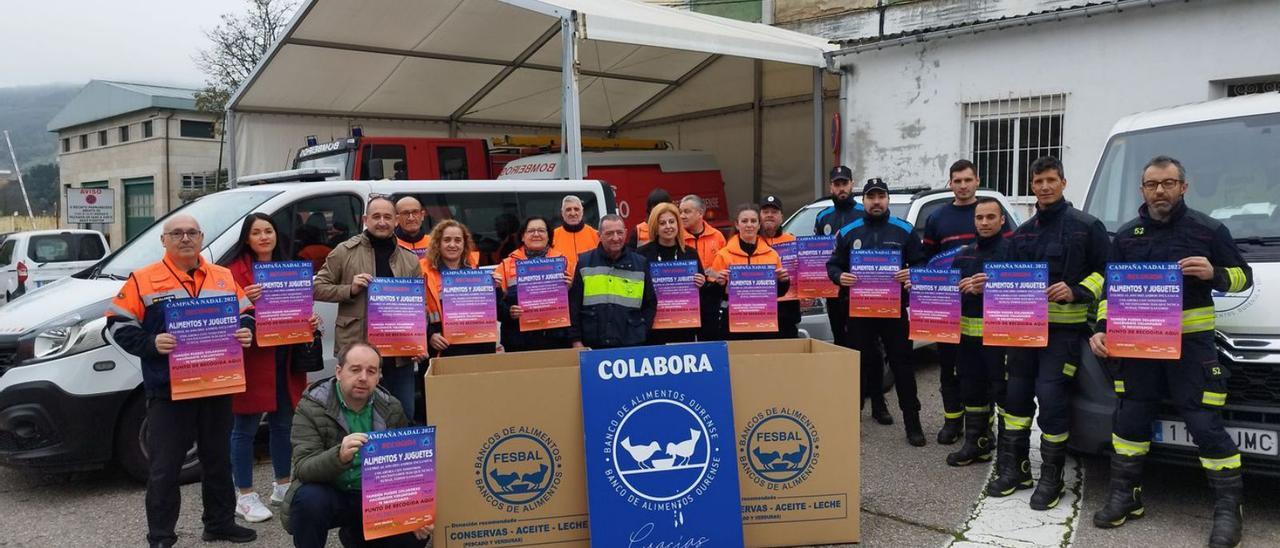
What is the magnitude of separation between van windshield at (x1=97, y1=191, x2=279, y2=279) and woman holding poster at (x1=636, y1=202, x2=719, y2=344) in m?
2.44

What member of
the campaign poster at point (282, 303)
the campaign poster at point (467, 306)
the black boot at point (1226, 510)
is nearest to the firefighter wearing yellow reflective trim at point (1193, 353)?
the black boot at point (1226, 510)

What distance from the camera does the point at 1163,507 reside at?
470cm

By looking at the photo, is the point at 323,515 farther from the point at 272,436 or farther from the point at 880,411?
the point at 880,411

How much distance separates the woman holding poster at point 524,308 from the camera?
5.27m

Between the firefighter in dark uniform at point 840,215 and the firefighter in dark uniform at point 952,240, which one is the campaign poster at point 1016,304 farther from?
the firefighter in dark uniform at point 840,215

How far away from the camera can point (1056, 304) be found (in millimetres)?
4680

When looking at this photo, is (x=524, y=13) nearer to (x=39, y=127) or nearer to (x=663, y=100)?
(x=663, y=100)

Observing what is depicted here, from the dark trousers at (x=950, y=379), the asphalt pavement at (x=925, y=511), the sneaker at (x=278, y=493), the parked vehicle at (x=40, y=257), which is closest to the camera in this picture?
the asphalt pavement at (x=925, y=511)

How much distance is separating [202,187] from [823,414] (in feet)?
109

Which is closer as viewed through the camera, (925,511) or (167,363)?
(167,363)

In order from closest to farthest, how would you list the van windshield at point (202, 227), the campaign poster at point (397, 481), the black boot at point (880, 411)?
1. the campaign poster at point (397, 481)
2. the van windshield at point (202, 227)
3. the black boot at point (880, 411)

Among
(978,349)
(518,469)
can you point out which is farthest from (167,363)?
(978,349)

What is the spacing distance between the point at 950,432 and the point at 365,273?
3831 mm

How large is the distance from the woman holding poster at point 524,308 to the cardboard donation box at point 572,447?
1.09 metres
